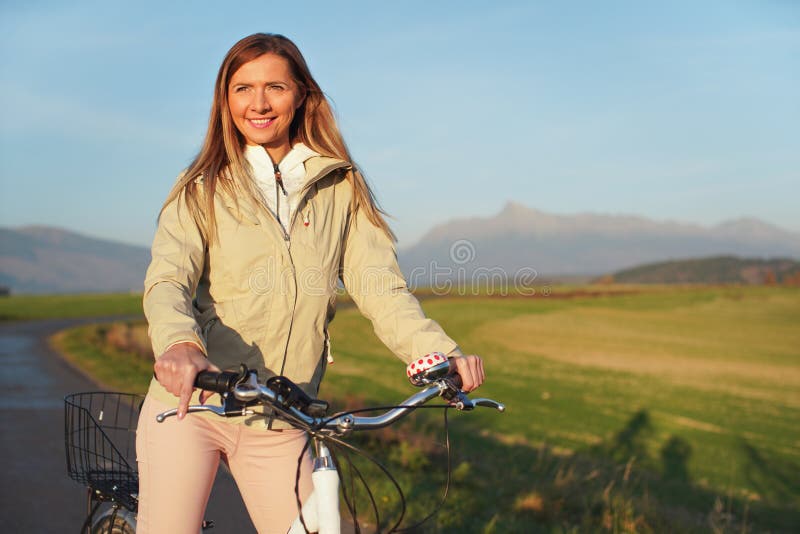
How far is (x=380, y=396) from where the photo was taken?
20.6m

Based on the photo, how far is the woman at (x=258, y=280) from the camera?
90.8 inches

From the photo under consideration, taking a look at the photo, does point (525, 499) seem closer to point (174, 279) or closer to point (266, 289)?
point (266, 289)

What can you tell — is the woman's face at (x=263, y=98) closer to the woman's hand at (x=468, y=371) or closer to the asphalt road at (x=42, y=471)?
the woman's hand at (x=468, y=371)

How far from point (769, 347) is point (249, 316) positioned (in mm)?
34893

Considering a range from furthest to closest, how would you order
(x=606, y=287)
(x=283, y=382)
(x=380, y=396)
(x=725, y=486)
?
1. (x=606, y=287)
2. (x=380, y=396)
3. (x=725, y=486)
4. (x=283, y=382)

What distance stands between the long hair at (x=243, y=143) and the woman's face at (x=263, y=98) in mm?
27

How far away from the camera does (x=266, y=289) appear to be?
7.88 ft

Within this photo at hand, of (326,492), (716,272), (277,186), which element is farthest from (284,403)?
(716,272)

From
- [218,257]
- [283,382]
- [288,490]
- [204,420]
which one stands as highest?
[218,257]

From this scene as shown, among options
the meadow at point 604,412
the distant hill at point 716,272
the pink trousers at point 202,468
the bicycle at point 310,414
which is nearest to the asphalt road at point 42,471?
the meadow at point 604,412

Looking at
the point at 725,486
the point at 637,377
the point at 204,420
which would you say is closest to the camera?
the point at 204,420

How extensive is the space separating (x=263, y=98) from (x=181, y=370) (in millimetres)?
1078

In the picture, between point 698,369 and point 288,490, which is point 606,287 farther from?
point 288,490

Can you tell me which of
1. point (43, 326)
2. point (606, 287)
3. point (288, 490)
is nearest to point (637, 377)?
point (43, 326)
